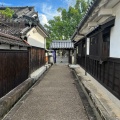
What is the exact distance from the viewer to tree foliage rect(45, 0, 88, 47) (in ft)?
131

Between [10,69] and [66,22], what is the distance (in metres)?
33.3

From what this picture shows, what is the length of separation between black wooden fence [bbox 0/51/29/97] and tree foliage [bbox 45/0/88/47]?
29.2 meters

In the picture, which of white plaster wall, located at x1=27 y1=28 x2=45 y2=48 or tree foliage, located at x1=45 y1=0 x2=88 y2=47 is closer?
white plaster wall, located at x1=27 y1=28 x2=45 y2=48

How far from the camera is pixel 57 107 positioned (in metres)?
6.77

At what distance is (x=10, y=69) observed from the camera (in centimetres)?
816

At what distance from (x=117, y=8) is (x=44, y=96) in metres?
4.89

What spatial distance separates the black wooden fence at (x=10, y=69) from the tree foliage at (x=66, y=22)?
2925 centimetres

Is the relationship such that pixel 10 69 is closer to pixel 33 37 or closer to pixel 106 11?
pixel 106 11

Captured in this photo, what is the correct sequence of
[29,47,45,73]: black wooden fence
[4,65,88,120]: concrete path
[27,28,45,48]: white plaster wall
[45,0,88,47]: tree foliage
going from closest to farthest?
1. [4,65,88,120]: concrete path
2. [29,47,45,73]: black wooden fence
3. [27,28,45,48]: white plaster wall
4. [45,0,88,47]: tree foliage

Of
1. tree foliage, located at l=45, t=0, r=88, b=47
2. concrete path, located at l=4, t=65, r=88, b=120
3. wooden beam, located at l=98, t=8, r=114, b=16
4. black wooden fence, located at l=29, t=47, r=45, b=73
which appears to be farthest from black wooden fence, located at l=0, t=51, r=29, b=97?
tree foliage, located at l=45, t=0, r=88, b=47

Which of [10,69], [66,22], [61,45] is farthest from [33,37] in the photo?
[66,22]

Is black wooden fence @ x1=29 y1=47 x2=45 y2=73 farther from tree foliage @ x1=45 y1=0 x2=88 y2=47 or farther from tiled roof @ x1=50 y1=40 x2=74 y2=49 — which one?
tree foliage @ x1=45 y1=0 x2=88 y2=47

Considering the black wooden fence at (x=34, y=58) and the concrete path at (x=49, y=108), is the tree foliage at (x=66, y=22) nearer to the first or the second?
the black wooden fence at (x=34, y=58)

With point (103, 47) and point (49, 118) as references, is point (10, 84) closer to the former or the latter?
point (49, 118)
